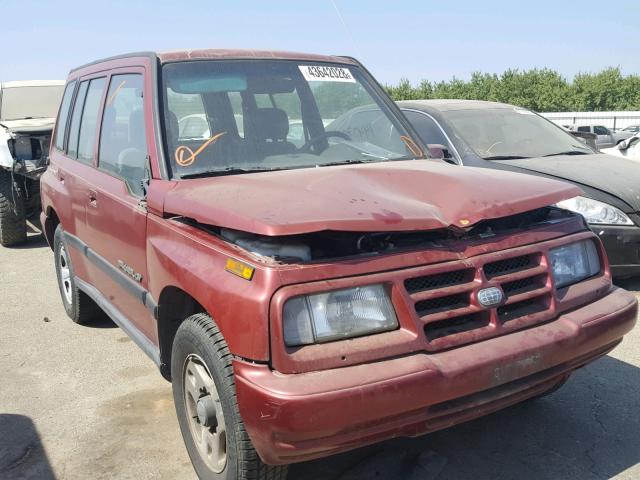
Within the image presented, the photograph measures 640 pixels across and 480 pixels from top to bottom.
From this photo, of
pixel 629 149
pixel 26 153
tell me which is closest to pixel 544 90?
pixel 629 149

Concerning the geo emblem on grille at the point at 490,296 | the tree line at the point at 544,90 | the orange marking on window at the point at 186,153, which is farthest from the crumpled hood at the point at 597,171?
the tree line at the point at 544,90

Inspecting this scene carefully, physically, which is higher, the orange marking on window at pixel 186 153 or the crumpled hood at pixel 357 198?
the orange marking on window at pixel 186 153

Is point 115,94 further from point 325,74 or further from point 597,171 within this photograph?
point 597,171

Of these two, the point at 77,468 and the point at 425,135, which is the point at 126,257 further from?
the point at 425,135

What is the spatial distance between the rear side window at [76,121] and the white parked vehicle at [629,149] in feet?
22.1

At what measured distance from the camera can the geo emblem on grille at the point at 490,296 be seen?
2.37 metres

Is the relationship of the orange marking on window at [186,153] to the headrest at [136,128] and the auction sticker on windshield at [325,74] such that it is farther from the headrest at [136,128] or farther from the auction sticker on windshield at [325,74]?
the auction sticker on windshield at [325,74]

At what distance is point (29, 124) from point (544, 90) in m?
49.0

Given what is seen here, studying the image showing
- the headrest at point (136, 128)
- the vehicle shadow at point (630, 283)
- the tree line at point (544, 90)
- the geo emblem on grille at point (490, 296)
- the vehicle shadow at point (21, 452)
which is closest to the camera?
the geo emblem on grille at point (490, 296)

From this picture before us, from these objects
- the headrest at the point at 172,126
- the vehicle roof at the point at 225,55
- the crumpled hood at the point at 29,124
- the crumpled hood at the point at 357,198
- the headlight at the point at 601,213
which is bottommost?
the headlight at the point at 601,213

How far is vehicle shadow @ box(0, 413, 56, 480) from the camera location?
2944mm

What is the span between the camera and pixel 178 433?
10.8 feet

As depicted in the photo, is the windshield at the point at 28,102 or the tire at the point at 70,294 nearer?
the tire at the point at 70,294

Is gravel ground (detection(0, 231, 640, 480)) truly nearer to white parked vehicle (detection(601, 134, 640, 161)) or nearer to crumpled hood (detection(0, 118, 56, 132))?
crumpled hood (detection(0, 118, 56, 132))
